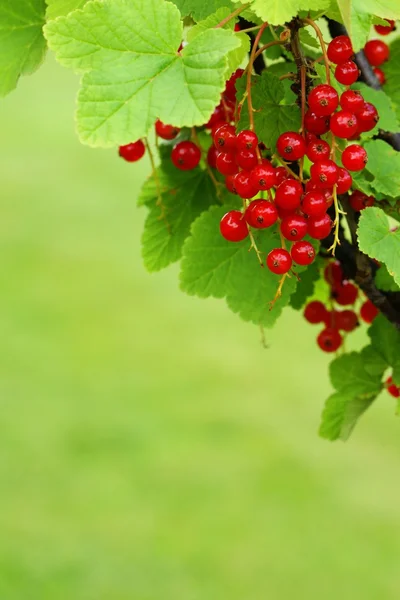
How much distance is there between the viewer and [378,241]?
0.67m

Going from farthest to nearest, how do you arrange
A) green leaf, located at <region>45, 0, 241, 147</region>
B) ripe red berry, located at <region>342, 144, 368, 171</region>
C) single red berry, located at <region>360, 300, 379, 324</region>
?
single red berry, located at <region>360, 300, 379, 324</region> < ripe red berry, located at <region>342, 144, 368, 171</region> < green leaf, located at <region>45, 0, 241, 147</region>

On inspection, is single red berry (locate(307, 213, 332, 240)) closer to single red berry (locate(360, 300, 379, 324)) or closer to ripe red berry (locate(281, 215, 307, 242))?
ripe red berry (locate(281, 215, 307, 242))

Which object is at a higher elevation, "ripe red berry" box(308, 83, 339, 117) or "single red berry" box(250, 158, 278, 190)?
"ripe red berry" box(308, 83, 339, 117)

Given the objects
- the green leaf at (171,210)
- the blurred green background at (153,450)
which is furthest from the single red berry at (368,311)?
the blurred green background at (153,450)

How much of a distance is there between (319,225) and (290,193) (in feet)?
0.11

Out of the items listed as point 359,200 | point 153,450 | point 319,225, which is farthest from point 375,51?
point 153,450

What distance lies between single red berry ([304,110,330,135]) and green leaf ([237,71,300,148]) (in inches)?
0.6

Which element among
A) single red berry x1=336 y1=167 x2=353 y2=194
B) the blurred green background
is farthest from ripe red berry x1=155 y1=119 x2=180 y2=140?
the blurred green background

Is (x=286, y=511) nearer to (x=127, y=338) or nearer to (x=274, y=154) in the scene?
(x=127, y=338)

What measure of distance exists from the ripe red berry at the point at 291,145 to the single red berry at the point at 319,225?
47 millimetres

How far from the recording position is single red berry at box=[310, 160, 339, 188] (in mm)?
625

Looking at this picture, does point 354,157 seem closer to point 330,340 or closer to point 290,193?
point 290,193

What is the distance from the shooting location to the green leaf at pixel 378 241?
66cm

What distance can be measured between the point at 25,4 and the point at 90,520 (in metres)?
2.36
